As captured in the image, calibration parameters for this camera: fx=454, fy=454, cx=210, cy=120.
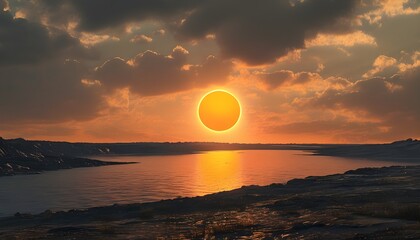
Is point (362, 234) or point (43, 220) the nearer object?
point (362, 234)

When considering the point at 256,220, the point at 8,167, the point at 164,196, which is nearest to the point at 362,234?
the point at 256,220

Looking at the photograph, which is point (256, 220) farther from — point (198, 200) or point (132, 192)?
point (132, 192)

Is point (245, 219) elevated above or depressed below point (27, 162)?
below

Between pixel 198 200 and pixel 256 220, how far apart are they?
16.2 meters

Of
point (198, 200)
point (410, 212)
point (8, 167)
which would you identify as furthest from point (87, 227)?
point (8, 167)

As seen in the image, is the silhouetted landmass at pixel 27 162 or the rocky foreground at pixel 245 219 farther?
the silhouetted landmass at pixel 27 162

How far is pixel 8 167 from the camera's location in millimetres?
147250

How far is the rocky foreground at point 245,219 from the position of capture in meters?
30.4

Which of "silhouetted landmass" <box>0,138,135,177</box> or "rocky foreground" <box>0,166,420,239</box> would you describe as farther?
"silhouetted landmass" <box>0,138,135,177</box>

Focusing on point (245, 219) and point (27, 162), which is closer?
point (245, 219)

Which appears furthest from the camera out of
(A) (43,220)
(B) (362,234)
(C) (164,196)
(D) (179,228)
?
(C) (164,196)

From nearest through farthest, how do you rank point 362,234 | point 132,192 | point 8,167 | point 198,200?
1. point 362,234
2. point 198,200
3. point 132,192
4. point 8,167

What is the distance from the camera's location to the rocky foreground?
3040 centimetres

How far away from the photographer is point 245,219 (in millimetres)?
37844
